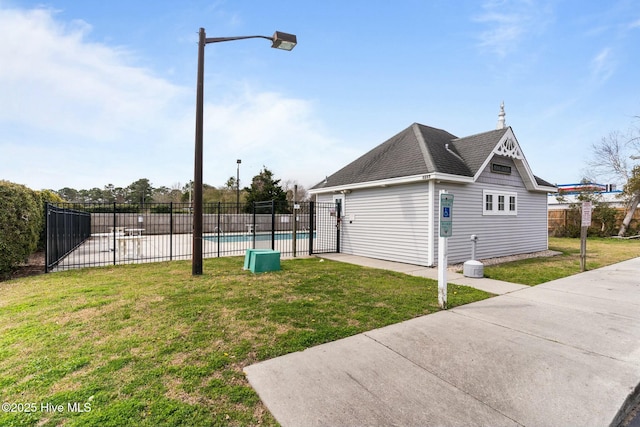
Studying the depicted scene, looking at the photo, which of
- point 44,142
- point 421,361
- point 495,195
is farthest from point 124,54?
point 495,195

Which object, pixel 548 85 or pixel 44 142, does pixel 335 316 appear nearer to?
pixel 548 85

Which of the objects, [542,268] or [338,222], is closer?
[542,268]

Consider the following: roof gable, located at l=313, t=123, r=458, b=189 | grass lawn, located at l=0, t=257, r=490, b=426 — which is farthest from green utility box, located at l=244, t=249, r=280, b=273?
roof gable, located at l=313, t=123, r=458, b=189

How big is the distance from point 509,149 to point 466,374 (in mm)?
9933

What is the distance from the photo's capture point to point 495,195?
10219mm

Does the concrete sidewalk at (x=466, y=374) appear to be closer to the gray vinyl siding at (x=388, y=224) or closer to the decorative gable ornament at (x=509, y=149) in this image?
the gray vinyl siding at (x=388, y=224)

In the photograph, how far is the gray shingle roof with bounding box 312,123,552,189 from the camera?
356 inches

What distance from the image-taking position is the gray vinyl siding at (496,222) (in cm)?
912

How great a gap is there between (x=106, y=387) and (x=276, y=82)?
9.35 metres

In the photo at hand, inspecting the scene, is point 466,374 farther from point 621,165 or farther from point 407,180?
point 621,165

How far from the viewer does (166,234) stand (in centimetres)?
1995

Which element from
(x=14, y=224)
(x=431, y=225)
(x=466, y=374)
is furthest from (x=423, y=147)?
(x=14, y=224)

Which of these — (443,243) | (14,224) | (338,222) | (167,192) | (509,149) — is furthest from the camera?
(167,192)

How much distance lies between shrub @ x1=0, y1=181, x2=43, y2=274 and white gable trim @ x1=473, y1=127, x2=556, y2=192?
12320 mm
